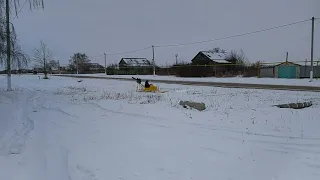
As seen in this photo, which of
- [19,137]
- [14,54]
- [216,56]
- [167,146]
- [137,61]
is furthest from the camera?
[137,61]

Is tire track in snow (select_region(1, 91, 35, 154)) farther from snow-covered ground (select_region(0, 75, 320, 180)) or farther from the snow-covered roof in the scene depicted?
the snow-covered roof

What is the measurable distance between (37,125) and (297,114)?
24.4 feet

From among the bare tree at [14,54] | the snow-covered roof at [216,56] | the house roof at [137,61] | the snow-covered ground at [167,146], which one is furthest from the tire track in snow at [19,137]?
the house roof at [137,61]

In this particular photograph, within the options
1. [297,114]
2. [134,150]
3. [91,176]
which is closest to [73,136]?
[134,150]

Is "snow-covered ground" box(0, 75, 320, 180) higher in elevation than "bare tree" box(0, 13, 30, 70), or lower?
lower

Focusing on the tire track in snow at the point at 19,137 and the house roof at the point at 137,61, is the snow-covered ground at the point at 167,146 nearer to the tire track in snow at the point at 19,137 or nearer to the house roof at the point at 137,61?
the tire track in snow at the point at 19,137

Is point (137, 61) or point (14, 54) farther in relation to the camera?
point (137, 61)

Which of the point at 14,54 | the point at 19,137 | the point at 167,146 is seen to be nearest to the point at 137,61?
the point at 14,54

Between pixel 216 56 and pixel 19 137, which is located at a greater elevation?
pixel 216 56

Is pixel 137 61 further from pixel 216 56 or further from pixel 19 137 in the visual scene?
pixel 19 137

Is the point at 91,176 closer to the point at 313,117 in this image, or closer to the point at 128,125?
the point at 128,125

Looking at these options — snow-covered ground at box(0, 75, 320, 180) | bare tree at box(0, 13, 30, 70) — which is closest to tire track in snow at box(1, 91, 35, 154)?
snow-covered ground at box(0, 75, 320, 180)

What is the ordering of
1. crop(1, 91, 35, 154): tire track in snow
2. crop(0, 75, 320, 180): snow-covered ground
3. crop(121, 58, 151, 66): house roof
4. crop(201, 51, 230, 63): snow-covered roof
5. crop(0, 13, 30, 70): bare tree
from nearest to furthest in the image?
crop(0, 75, 320, 180): snow-covered ground < crop(1, 91, 35, 154): tire track in snow < crop(0, 13, 30, 70): bare tree < crop(201, 51, 230, 63): snow-covered roof < crop(121, 58, 151, 66): house roof

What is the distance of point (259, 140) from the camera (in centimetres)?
662
